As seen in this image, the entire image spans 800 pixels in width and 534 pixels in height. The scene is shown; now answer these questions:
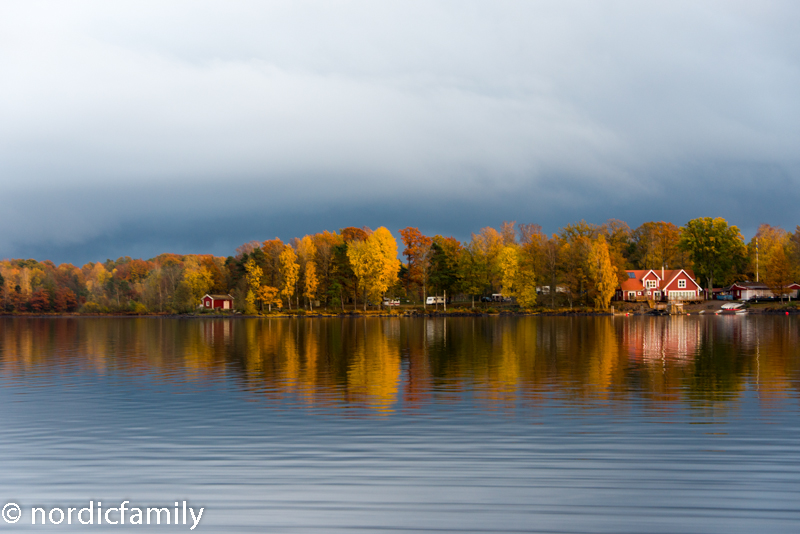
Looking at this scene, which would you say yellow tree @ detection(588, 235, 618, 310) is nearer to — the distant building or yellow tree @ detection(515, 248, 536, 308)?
yellow tree @ detection(515, 248, 536, 308)

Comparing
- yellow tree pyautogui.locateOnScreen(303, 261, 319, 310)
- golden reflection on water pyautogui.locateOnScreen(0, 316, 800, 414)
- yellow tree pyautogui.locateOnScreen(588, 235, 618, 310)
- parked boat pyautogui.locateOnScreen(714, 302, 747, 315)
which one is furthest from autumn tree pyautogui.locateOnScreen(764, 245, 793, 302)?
yellow tree pyautogui.locateOnScreen(303, 261, 319, 310)

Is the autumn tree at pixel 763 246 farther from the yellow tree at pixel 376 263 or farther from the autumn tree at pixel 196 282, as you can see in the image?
the autumn tree at pixel 196 282

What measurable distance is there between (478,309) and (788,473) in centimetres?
8944

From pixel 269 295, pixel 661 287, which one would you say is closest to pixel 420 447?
pixel 269 295

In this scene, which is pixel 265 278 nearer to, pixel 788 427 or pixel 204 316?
pixel 204 316

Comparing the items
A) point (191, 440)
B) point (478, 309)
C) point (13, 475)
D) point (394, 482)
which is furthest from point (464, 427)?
point (478, 309)

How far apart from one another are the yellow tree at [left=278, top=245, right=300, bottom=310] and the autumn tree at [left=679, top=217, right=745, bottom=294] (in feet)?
233

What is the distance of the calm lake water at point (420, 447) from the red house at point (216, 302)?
306 ft


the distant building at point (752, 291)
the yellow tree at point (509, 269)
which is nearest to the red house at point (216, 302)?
the yellow tree at point (509, 269)

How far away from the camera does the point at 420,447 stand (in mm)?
11922

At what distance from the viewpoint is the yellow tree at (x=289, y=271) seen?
323 ft

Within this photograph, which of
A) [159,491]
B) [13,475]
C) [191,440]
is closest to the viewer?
[159,491]

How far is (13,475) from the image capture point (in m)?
10.5

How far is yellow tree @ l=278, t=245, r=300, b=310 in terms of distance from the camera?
98.3 metres
